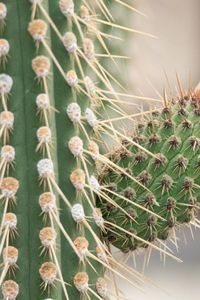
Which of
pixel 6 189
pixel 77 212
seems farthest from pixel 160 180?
pixel 6 189

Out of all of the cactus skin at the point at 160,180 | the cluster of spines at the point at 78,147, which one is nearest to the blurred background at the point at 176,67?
the cactus skin at the point at 160,180

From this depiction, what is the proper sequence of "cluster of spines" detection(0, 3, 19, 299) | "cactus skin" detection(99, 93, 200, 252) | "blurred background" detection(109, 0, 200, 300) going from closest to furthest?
"cluster of spines" detection(0, 3, 19, 299), "cactus skin" detection(99, 93, 200, 252), "blurred background" detection(109, 0, 200, 300)

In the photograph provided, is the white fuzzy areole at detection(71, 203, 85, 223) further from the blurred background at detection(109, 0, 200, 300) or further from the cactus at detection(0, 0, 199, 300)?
the blurred background at detection(109, 0, 200, 300)

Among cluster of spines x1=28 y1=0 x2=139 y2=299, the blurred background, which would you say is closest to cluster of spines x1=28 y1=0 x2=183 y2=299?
cluster of spines x1=28 y1=0 x2=139 y2=299

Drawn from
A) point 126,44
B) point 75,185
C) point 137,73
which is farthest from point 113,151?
point 137,73

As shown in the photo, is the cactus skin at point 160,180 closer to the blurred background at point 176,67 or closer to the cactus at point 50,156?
the cactus at point 50,156

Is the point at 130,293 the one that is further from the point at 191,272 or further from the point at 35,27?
the point at 35,27
